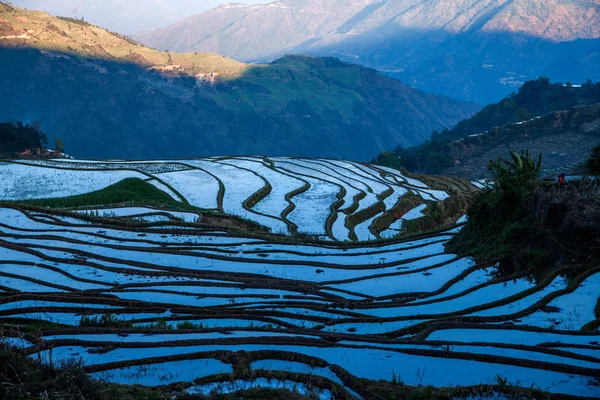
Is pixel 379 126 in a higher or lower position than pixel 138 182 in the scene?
higher

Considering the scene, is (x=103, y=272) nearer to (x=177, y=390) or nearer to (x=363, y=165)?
(x=177, y=390)

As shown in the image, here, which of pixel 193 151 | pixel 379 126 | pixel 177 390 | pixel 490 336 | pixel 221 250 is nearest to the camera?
pixel 177 390

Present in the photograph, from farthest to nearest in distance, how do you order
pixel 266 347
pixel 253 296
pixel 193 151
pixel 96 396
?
pixel 193 151 < pixel 253 296 < pixel 266 347 < pixel 96 396

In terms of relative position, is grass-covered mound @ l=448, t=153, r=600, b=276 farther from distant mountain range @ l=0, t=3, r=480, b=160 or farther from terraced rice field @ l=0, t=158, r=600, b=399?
distant mountain range @ l=0, t=3, r=480, b=160

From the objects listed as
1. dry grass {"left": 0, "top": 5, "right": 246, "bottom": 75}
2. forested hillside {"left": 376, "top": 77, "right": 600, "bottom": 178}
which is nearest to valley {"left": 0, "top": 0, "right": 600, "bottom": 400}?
forested hillside {"left": 376, "top": 77, "right": 600, "bottom": 178}

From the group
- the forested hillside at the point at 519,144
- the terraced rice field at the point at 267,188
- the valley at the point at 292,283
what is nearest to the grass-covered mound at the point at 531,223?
the valley at the point at 292,283

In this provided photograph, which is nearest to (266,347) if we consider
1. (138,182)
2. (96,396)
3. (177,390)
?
(177,390)
